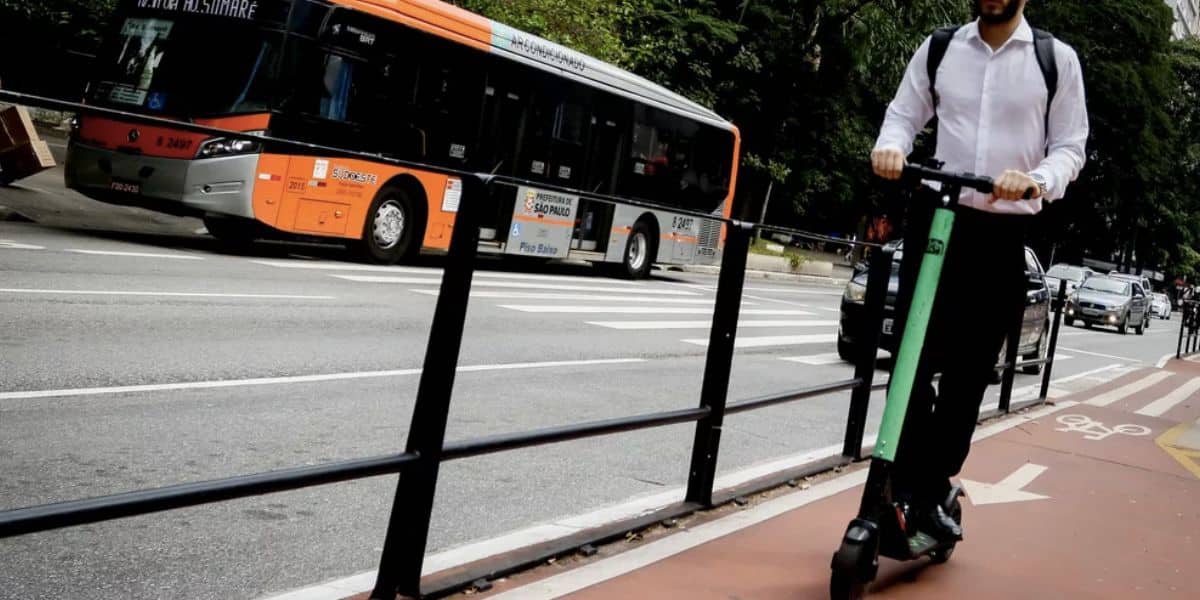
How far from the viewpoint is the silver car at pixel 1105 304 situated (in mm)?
36000

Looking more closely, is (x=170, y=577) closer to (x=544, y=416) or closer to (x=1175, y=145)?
(x=544, y=416)

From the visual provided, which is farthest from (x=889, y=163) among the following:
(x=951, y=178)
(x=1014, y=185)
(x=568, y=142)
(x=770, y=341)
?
(x=568, y=142)

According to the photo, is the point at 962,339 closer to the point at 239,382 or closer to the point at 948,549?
the point at 948,549

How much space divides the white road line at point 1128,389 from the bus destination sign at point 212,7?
9.38 m

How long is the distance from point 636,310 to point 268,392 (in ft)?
7.65

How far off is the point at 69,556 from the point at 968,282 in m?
2.96

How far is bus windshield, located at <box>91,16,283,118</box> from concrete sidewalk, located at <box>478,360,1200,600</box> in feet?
7.28

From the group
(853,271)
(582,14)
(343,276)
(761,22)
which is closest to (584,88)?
(582,14)

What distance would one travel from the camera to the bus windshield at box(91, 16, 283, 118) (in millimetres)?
4727

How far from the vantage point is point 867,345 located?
6430 millimetres

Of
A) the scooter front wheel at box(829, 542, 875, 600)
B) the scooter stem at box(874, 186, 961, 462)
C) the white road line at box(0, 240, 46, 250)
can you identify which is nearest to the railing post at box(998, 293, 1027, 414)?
the scooter stem at box(874, 186, 961, 462)

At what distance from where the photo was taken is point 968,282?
4156mm

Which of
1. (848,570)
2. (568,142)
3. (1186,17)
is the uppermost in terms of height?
(1186,17)

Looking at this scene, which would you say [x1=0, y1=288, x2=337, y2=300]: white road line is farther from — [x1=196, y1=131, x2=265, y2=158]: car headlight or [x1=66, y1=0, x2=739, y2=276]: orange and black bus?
[x1=196, y1=131, x2=265, y2=158]: car headlight
